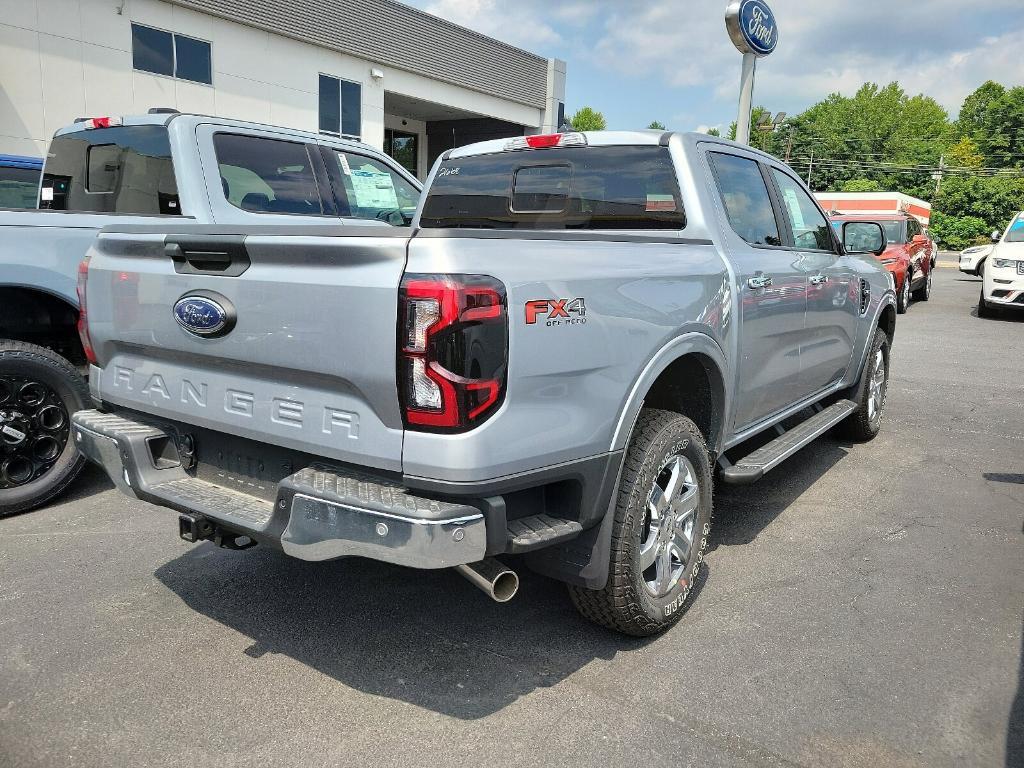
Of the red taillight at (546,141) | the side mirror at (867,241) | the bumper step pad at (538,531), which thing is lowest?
the bumper step pad at (538,531)

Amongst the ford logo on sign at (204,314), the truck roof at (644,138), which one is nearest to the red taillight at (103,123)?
the truck roof at (644,138)

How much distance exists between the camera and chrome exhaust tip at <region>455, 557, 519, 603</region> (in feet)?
8.42

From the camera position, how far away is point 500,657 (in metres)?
3.14

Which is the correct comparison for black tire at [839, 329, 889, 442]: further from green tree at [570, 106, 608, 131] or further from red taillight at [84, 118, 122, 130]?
green tree at [570, 106, 608, 131]

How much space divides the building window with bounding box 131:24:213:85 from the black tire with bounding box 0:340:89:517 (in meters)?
13.4

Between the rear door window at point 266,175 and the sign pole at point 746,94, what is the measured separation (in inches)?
312

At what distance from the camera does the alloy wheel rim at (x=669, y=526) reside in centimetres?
315

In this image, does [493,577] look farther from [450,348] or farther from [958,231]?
[958,231]

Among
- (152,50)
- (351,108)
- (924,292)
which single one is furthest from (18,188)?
(924,292)

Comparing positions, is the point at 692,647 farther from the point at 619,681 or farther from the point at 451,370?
the point at 451,370

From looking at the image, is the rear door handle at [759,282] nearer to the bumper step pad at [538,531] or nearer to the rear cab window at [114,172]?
the bumper step pad at [538,531]

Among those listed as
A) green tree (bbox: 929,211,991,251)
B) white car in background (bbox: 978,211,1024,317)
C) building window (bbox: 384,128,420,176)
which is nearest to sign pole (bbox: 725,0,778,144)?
white car in background (bbox: 978,211,1024,317)

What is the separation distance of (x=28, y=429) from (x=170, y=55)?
45.9ft

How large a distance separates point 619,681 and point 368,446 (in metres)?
1.30
